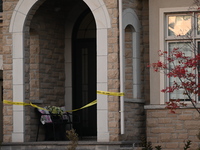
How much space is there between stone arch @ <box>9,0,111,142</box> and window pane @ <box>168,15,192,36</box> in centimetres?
200

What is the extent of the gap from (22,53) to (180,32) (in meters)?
4.00

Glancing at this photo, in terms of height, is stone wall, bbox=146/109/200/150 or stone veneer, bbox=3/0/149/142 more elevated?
stone veneer, bbox=3/0/149/142

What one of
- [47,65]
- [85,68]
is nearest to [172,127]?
[85,68]

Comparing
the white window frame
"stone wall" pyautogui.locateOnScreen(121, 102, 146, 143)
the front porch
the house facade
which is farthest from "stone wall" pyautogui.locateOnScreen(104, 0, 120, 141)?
the white window frame

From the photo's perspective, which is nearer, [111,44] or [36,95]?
[111,44]

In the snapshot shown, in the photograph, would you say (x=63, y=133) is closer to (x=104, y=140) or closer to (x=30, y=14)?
(x=104, y=140)

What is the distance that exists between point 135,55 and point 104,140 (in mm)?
2643

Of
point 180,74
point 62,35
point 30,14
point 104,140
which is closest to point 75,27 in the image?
point 62,35

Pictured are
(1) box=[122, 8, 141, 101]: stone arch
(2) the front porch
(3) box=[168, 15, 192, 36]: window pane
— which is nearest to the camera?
(2) the front porch

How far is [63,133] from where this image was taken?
17.6 metres

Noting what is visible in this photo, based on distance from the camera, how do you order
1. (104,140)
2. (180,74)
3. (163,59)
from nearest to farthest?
(180,74) < (104,140) < (163,59)

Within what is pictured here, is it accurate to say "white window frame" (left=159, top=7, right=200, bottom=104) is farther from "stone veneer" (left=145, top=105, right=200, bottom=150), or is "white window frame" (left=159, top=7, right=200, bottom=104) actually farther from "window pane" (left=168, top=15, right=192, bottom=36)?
"stone veneer" (left=145, top=105, right=200, bottom=150)

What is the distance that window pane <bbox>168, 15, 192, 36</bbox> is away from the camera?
669 inches

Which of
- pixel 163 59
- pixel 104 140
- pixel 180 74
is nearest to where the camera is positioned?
pixel 180 74
